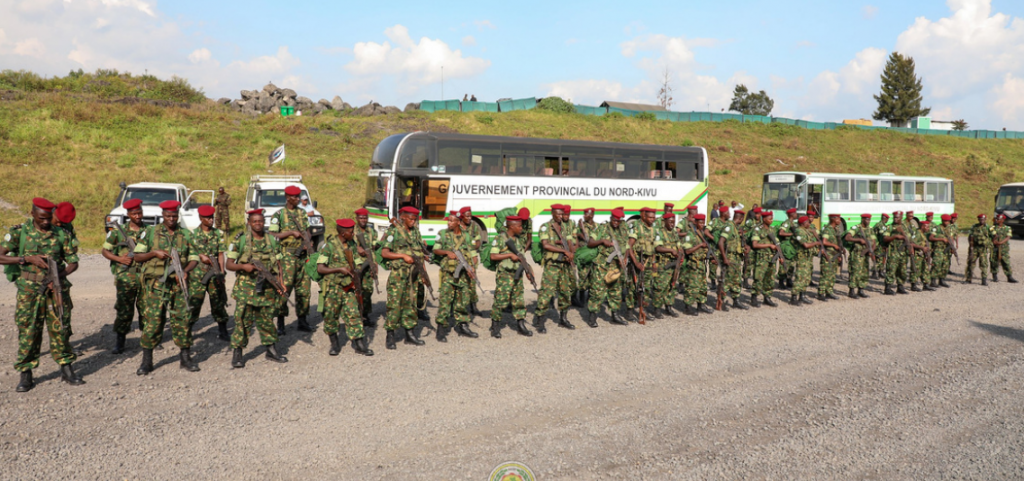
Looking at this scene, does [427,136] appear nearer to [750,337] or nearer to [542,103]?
[750,337]

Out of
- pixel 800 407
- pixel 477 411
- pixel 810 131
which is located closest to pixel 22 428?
pixel 477 411

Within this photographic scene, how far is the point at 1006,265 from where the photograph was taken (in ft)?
39.4

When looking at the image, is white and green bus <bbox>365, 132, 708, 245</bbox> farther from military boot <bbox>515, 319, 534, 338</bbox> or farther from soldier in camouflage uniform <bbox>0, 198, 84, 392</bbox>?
soldier in camouflage uniform <bbox>0, 198, 84, 392</bbox>

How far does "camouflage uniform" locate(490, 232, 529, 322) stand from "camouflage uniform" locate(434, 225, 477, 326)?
352 mm

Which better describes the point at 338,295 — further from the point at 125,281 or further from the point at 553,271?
the point at 553,271

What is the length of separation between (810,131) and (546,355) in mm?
52171

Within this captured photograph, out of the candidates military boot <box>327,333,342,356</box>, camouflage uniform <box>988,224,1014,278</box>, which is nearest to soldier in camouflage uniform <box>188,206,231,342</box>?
military boot <box>327,333,342,356</box>

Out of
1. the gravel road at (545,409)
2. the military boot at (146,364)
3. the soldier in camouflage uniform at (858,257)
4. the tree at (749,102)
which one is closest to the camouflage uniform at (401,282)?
the gravel road at (545,409)

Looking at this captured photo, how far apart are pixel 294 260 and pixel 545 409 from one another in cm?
411

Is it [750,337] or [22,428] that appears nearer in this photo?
[22,428]

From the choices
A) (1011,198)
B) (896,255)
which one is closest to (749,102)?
(1011,198)

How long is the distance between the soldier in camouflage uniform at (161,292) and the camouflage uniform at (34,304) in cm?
64

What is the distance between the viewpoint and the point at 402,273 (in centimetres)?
679

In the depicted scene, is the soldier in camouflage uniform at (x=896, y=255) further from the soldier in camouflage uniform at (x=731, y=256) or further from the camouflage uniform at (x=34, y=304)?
the camouflage uniform at (x=34, y=304)
